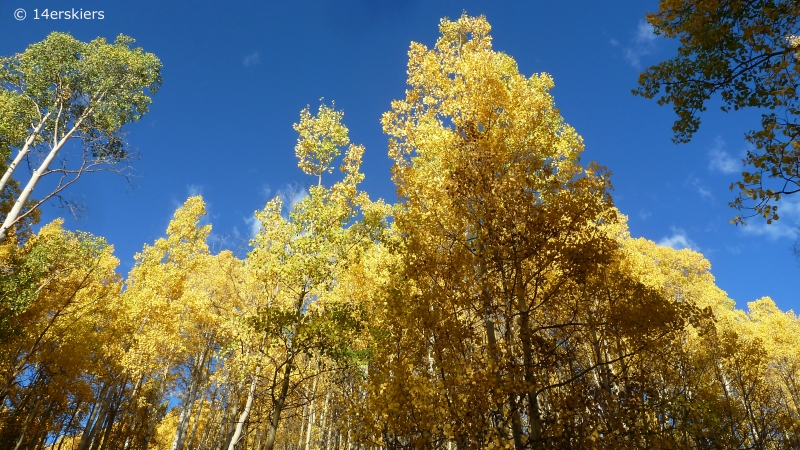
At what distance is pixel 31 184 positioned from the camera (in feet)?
32.3

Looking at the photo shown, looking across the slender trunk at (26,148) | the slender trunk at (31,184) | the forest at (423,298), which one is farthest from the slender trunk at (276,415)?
the slender trunk at (26,148)

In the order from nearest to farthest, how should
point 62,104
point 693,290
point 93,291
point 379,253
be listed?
point 62,104 → point 379,253 → point 93,291 → point 693,290

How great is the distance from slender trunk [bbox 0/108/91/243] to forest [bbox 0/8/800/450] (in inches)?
2.6

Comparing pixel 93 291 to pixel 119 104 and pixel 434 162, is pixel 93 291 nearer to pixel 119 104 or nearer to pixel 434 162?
pixel 119 104

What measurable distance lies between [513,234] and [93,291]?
772 inches

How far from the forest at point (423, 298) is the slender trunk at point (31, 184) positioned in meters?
0.06

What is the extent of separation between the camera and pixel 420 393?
4.45 meters

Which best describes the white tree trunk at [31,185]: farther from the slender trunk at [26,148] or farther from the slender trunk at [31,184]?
the slender trunk at [26,148]

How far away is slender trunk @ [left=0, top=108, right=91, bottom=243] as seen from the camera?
872 cm

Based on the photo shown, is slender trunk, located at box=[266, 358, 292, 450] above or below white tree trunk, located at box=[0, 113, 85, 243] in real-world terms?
below

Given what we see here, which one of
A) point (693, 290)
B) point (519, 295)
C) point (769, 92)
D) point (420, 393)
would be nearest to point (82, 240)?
point (420, 393)

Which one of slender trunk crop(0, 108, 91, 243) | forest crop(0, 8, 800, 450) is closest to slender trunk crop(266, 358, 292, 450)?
forest crop(0, 8, 800, 450)

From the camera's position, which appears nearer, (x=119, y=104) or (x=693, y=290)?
(x=119, y=104)

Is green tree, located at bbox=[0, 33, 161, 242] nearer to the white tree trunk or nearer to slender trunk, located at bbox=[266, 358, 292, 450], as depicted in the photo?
the white tree trunk
